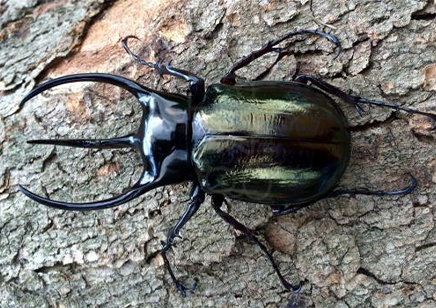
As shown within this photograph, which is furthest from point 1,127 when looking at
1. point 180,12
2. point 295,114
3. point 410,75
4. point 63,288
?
point 410,75

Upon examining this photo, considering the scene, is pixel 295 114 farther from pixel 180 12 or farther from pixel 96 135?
pixel 96 135

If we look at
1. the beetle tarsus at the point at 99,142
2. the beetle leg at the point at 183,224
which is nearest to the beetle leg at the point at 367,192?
the beetle leg at the point at 183,224

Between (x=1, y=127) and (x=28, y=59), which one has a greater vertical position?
(x=28, y=59)

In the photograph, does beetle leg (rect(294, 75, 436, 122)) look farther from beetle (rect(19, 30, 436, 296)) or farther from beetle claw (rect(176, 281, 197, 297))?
beetle claw (rect(176, 281, 197, 297))

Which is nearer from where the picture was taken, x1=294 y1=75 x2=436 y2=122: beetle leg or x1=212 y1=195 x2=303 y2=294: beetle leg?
x1=294 y1=75 x2=436 y2=122: beetle leg

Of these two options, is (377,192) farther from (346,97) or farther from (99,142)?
(99,142)

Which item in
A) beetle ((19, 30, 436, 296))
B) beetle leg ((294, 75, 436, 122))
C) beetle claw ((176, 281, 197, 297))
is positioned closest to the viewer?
beetle ((19, 30, 436, 296))

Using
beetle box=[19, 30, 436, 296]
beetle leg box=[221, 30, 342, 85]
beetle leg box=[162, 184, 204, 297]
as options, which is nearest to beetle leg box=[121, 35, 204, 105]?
beetle box=[19, 30, 436, 296]

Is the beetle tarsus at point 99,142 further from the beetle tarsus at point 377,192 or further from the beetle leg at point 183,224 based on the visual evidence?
the beetle tarsus at point 377,192
